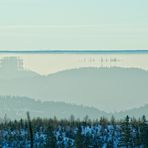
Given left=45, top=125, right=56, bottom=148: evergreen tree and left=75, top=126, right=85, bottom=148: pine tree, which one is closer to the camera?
left=75, top=126, right=85, bottom=148: pine tree

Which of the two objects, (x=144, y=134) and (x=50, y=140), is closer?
(x=50, y=140)

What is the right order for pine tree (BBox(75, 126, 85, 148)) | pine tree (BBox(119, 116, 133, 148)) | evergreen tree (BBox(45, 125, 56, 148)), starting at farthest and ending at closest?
1. pine tree (BBox(119, 116, 133, 148))
2. evergreen tree (BBox(45, 125, 56, 148))
3. pine tree (BBox(75, 126, 85, 148))

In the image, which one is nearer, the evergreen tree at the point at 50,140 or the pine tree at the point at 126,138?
the evergreen tree at the point at 50,140

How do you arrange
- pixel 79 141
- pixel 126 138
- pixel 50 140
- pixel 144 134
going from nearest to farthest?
pixel 79 141
pixel 50 140
pixel 144 134
pixel 126 138

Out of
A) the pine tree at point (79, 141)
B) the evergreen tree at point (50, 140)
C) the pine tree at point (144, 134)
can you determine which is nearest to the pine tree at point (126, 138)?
the pine tree at point (144, 134)

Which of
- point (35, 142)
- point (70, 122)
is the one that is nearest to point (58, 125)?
point (70, 122)

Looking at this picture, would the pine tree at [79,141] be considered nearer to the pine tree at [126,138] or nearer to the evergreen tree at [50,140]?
the evergreen tree at [50,140]

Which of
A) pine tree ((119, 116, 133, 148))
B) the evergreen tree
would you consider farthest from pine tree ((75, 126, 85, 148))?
pine tree ((119, 116, 133, 148))

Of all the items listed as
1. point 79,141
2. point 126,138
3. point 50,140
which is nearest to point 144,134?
point 126,138

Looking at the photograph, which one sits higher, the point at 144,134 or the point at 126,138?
the point at 144,134

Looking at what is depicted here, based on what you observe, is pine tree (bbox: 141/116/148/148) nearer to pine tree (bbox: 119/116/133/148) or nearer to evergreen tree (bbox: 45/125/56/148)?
pine tree (bbox: 119/116/133/148)

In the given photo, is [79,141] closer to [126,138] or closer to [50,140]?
[50,140]
